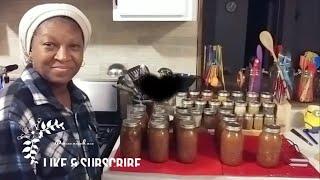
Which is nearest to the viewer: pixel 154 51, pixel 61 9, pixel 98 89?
pixel 61 9

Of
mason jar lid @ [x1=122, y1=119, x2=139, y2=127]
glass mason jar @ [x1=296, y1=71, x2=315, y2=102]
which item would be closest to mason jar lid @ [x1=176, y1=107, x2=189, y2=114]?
mason jar lid @ [x1=122, y1=119, x2=139, y2=127]

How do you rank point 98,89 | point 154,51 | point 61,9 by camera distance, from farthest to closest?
point 154,51, point 98,89, point 61,9

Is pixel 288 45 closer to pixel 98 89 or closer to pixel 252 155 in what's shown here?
pixel 252 155

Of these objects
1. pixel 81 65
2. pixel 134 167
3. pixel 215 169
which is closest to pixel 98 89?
pixel 81 65

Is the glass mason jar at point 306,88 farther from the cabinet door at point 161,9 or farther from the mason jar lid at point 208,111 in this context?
the cabinet door at point 161,9

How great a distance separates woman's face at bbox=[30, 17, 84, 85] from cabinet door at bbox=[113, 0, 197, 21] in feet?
→ 1.05

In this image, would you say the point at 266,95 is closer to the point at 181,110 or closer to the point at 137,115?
the point at 181,110

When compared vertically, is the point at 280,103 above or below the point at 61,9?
below

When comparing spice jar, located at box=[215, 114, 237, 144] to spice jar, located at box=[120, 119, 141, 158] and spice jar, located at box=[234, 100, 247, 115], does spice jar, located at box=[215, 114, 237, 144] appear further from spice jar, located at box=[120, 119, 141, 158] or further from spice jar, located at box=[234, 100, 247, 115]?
spice jar, located at box=[120, 119, 141, 158]

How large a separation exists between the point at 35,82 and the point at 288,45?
2.15 ft

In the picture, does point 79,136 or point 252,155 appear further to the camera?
point 252,155

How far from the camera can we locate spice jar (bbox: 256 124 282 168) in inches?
34.5

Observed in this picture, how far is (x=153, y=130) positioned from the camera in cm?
89

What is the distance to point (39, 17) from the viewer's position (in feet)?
2.31
